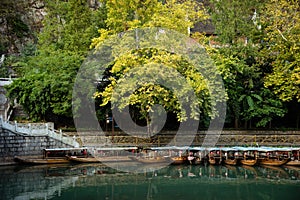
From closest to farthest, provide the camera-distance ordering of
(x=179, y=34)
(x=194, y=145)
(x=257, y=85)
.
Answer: (x=179, y=34), (x=194, y=145), (x=257, y=85)

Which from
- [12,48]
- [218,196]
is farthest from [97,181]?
[12,48]

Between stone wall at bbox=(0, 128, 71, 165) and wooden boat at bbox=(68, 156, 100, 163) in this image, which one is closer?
stone wall at bbox=(0, 128, 71, 165)

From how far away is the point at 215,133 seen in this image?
2852cm

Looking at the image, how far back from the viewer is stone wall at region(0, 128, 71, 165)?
24047 mm

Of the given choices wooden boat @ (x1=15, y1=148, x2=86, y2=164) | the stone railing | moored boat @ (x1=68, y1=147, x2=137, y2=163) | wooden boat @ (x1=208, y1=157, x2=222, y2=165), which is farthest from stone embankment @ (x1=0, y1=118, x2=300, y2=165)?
wooden boat @ (x1=208, y1=157, x2=222, y2=165)

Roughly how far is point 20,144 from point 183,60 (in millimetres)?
9919

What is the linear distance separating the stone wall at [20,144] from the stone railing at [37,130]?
0.17 metres

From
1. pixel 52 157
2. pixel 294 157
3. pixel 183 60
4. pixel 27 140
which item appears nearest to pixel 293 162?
pixel 294 157

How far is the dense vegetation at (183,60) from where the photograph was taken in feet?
83.0

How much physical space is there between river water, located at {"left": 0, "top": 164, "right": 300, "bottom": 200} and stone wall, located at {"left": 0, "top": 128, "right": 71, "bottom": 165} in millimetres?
970

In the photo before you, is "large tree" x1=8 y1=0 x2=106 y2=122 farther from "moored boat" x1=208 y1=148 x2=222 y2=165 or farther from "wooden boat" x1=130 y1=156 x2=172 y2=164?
"moored boat" x1=208 y1=148 x2=222 y2=165

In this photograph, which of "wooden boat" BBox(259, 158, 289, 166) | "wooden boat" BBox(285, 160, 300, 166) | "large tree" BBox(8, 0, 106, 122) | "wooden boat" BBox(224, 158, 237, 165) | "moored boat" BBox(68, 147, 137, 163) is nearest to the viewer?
"wooden boat" BBox(285, 160, 300, 166)

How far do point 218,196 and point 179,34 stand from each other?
34.4ft

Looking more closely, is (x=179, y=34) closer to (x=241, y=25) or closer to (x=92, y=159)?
(x=241, y=25)
